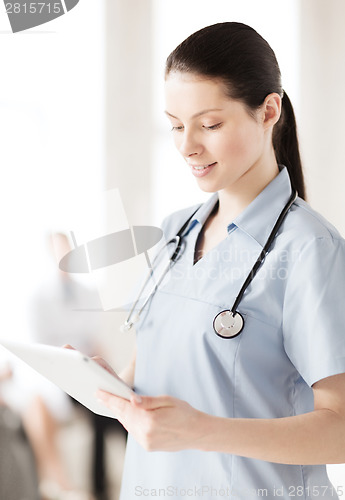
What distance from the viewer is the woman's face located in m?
0.89

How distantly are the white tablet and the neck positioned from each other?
389 millimetres

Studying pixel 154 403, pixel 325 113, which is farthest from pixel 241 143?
pixel 325 113

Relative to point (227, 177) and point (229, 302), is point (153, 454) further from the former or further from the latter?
point (227, 177)

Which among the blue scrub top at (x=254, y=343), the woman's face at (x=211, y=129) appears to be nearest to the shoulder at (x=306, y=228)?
the blue scrub top at (x=254, y=343)

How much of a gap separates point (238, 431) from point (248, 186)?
42 cm

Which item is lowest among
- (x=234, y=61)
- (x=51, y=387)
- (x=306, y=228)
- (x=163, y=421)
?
(x=51, y=387)

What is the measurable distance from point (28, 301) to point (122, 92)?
87 centimetres

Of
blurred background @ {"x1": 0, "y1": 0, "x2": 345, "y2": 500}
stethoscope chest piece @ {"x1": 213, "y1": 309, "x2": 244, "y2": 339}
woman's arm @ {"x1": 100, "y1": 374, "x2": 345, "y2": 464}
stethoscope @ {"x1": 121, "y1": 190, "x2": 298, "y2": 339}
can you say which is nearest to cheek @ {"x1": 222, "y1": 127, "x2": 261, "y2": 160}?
stethoscope @ {"x1": 121, "y1": 190, "x2": 298, "y2": 339}

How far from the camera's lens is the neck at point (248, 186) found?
975 millimetres

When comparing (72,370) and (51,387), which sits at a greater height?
(72,370)

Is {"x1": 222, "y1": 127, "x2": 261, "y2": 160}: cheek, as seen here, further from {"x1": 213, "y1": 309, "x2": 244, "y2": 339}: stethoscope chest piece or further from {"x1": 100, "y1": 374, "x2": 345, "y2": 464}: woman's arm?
{"x1": 100, "y1": 374, "x2": 345, "y2": 464}: woman's arm

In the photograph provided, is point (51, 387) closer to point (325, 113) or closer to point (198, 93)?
point (325, 113)

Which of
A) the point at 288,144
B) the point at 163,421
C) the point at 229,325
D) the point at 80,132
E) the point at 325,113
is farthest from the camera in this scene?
the point at 80,132

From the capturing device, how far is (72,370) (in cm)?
77
